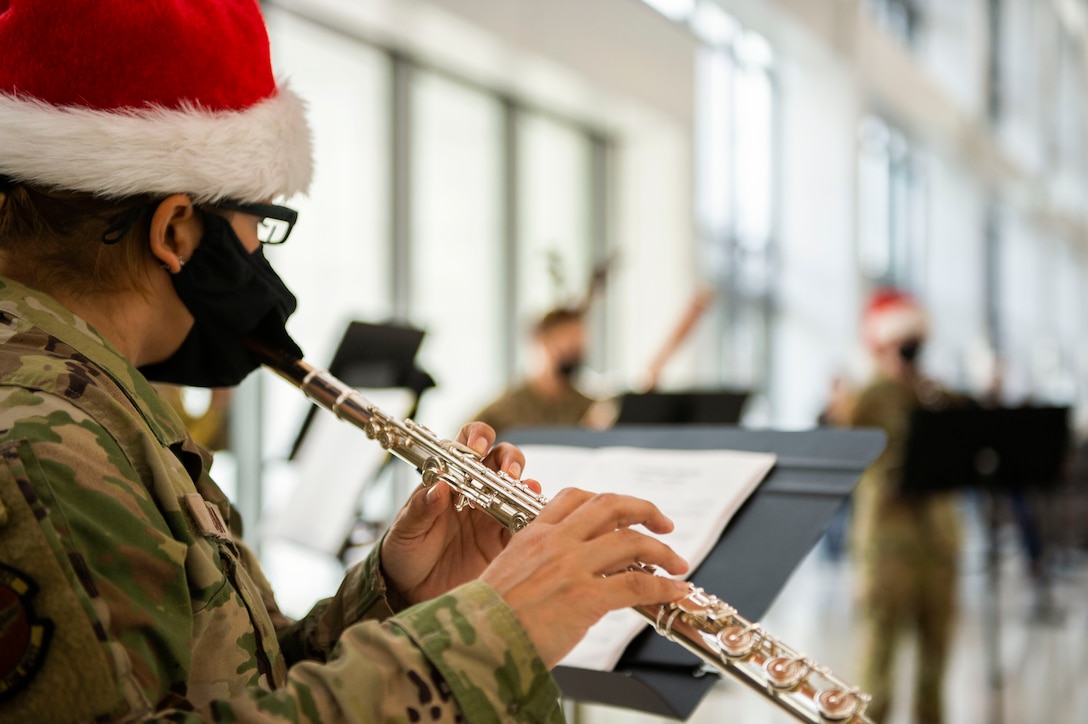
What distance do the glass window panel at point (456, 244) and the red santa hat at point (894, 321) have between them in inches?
110

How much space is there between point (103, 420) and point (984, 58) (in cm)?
1518

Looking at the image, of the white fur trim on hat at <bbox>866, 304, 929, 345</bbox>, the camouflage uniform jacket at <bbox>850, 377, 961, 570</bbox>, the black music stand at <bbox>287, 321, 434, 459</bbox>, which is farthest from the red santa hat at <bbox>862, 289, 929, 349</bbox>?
the black music stand at <bbox>287, 321, 434, 459</bbox>

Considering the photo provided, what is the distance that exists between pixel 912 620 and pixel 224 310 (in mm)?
3265

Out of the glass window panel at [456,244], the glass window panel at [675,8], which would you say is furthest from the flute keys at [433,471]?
the glass window panel at [675,8]

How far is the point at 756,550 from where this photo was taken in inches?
55.8

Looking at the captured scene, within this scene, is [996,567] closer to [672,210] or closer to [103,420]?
[672,210]

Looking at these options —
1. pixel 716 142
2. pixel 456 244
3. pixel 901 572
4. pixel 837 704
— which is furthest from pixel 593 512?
pixel 716 142

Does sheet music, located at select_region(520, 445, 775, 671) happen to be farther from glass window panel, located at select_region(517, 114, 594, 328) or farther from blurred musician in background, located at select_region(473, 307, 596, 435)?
glass window panel, located at select_region(517, 114, 594, 328)

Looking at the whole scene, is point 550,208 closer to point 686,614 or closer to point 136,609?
point 686,614

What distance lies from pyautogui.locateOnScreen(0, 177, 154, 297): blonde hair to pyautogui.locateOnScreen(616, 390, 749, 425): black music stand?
196 centimetres

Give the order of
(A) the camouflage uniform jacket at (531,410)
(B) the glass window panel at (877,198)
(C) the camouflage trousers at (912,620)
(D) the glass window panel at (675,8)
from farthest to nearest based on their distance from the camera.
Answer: (B) the glass window panel at (877,198) → (D) the glass window panel at (675,8) → (A) the camouflage uniform jacket at (531,410) → (C) the camouflage trousers at (912,620)

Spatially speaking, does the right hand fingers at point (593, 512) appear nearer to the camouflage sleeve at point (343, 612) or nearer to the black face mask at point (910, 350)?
the camouflage sleeve at point (343, 612)

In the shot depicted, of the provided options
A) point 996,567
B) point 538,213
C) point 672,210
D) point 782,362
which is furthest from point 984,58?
point 996,567

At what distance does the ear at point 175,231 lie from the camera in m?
1.09
